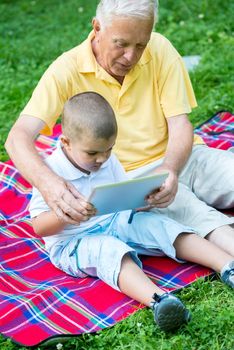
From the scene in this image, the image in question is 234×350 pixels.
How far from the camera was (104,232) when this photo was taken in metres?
3.87

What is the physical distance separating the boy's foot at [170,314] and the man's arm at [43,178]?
0.52 m

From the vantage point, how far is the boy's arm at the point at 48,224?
3.60 meters

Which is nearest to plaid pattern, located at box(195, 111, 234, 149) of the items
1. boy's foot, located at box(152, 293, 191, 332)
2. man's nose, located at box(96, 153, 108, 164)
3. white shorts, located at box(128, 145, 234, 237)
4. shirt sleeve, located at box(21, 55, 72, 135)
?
white shorts, located at box(128, 145, 234, 237)

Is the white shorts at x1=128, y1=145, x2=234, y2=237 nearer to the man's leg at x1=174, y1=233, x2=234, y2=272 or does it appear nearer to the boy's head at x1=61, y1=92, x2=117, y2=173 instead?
the man's leg at x1=174, y1=233, x2=234, y2=272

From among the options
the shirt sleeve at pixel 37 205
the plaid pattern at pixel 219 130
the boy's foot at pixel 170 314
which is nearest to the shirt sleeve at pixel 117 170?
the shirt sleeve at pixel 37 205

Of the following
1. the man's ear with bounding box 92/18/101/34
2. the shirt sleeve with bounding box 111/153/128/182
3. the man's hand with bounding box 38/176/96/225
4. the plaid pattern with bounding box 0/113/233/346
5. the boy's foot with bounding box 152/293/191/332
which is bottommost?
the plaid pattern with bounding box 0/113/233/346

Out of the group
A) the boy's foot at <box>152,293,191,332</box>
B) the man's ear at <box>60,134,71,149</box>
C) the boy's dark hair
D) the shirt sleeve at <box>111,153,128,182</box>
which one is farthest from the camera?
the shirt sleeve at <box>111,153,128,182</box>

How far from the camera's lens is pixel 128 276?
139 inches

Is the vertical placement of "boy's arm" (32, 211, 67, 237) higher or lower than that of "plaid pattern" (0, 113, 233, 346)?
higher

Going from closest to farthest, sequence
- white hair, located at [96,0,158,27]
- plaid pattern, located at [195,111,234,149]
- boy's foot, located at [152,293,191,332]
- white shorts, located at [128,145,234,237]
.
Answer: boy's foot, located at [152,293,191,332]
white hair, located at [96,0,158,27]
white shorts, located at [128,145,234,237]
plaid pattern, located at [195,111,234,149]

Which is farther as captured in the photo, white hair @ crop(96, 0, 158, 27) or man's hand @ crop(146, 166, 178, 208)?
white hair @ crop(96, 0, 158, 27)

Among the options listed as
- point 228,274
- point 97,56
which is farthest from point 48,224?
point 97,56

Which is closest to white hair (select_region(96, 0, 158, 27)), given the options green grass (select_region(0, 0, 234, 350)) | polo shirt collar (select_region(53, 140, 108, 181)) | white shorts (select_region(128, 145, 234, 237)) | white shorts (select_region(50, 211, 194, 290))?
polo shirt collar (select_region(53, 140, 108, 181))

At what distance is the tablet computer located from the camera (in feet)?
10.8
